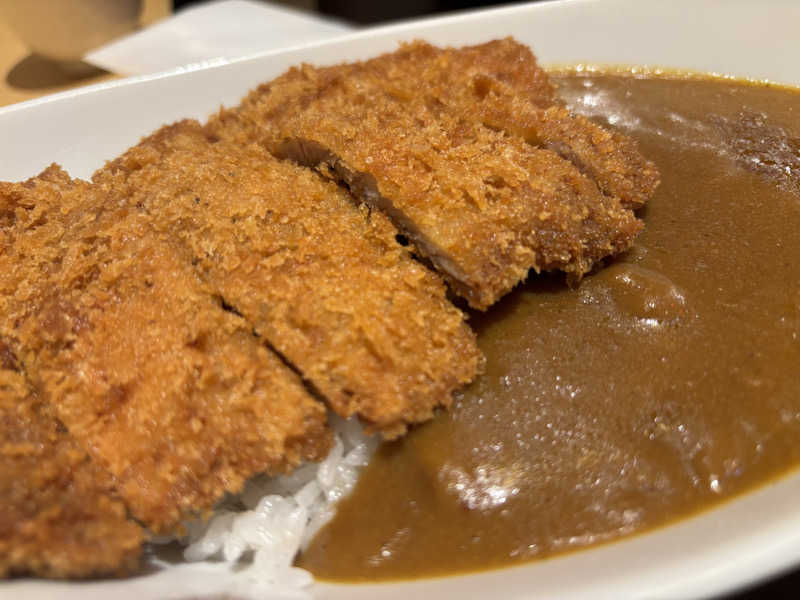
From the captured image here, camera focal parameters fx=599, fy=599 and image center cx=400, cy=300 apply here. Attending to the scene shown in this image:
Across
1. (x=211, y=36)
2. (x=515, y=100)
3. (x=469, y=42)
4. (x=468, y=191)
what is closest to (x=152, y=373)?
(x=468, y=191)

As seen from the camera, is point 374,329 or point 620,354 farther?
point 620,354

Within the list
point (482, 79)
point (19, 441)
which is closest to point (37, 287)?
point (19, 441)

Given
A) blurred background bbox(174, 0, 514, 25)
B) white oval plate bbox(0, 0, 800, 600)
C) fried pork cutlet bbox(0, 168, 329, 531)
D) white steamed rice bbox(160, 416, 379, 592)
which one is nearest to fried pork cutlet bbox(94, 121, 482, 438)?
fried pork cutlet bbox(0, 168, 329, 531)

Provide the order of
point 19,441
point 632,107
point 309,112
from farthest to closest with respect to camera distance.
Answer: point 632,107, point 309,112, point 19,441

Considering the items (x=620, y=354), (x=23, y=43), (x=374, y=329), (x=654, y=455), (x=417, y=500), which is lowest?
(x=417, y=500)

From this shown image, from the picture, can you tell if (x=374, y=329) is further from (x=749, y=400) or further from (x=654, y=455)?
(x=749, y=400)

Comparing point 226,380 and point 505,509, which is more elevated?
point 226,380

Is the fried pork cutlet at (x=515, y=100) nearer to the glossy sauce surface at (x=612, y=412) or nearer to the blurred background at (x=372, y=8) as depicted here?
the glossy sauce surface at (x=612, y=412)
